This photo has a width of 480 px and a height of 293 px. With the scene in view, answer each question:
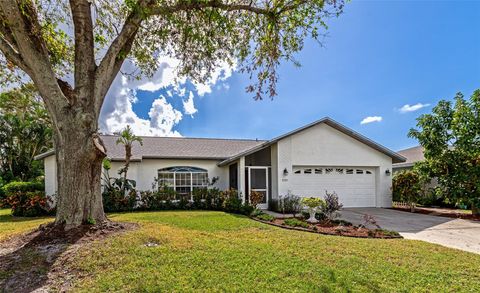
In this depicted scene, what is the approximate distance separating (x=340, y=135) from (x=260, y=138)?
906 cm

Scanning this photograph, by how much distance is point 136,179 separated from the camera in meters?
15.9

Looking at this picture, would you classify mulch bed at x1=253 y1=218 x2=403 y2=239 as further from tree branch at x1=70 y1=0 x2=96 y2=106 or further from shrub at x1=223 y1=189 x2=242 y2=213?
tree branch at x1=70 y1=0 x2=96 y2=106

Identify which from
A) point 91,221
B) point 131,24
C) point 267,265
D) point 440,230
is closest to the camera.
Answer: point 267,265

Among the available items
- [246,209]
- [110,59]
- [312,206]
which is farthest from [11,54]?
[312,206]

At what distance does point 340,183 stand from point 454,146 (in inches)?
229

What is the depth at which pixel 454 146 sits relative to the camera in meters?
13.5

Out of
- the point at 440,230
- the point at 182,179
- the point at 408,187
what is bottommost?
the point at 440,230

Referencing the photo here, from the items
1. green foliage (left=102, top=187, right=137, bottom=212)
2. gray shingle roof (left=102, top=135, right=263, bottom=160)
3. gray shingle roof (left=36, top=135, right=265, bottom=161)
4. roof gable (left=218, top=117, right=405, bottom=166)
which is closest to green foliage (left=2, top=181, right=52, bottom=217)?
gray shingle roof (left=36, top=135, right=265, bottom=161)

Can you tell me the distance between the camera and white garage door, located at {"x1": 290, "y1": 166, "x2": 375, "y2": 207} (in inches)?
608

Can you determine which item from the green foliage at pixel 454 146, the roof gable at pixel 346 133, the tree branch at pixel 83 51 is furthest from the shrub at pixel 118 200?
the green foliage at pixel 454 146

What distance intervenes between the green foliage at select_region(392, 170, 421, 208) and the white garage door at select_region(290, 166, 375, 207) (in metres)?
1.39

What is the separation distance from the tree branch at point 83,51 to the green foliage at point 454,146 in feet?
50.8

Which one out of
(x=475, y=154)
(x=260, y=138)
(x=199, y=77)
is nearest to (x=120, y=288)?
(x=199, y=77)

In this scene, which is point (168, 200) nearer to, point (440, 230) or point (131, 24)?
point (131, 24)
